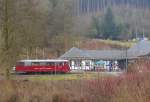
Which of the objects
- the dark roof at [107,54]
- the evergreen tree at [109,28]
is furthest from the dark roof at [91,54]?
the evergreen tree at [109,28]

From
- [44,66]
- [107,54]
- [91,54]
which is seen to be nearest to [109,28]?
[107,54]

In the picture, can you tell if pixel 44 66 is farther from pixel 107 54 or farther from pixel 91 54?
pixel 107 54

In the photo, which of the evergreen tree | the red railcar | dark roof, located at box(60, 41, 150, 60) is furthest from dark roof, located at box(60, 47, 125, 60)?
the evergreen tree

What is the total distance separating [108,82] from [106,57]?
50.3 metres

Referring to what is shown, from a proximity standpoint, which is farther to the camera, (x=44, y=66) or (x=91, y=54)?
(x=91, y=54)

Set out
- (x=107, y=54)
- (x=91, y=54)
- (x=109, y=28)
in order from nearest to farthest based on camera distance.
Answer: (x=91, y=54)
(x=107, y=54)
(x=109, y=28)

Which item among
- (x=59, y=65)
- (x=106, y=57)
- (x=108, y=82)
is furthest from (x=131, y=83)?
(x=106, y=57)

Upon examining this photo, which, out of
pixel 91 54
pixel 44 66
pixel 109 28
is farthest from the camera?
pixel 109 28

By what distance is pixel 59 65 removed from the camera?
52375 millimetres

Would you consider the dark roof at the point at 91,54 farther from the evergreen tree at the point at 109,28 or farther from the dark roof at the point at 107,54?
the evergreen tree at the point at 109,28

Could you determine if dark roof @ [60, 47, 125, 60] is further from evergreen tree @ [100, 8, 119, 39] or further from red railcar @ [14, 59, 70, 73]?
evergreen tree @ [100, 8, 119, 39]

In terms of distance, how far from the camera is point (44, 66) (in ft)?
170

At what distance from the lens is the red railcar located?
51219 mm

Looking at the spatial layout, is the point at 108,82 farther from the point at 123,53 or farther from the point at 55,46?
the point at 55,46
